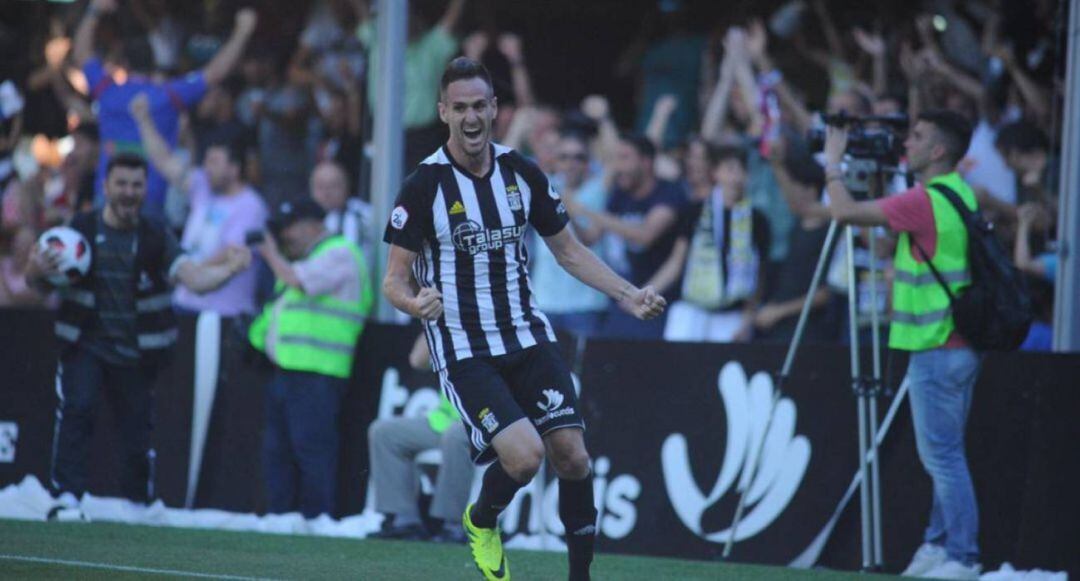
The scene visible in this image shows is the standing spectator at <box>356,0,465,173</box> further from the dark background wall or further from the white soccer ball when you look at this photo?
the white soccer ball

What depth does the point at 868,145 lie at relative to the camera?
389 inches

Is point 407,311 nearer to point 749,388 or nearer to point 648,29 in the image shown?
Result: point 749,388

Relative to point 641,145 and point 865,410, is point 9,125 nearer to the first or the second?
point 641,145

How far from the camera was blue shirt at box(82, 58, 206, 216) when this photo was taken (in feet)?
45.5

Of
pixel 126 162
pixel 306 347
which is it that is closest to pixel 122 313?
pixel 126 162

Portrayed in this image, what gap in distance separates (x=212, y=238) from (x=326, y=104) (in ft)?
6.43

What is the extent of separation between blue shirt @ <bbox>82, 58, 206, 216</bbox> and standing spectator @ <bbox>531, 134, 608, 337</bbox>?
3256mm

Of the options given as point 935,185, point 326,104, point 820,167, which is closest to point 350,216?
point 326,104

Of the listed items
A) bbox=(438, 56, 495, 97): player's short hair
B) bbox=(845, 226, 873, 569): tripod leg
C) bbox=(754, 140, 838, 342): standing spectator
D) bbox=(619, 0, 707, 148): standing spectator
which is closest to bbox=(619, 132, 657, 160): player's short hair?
bbox=(754, 140, 838, 342): standing spectator

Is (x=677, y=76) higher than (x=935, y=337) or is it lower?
higher

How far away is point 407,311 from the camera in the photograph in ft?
23.9

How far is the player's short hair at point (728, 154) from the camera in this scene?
39.8ft

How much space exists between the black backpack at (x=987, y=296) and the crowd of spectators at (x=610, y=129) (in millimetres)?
730

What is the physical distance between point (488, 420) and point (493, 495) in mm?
416
